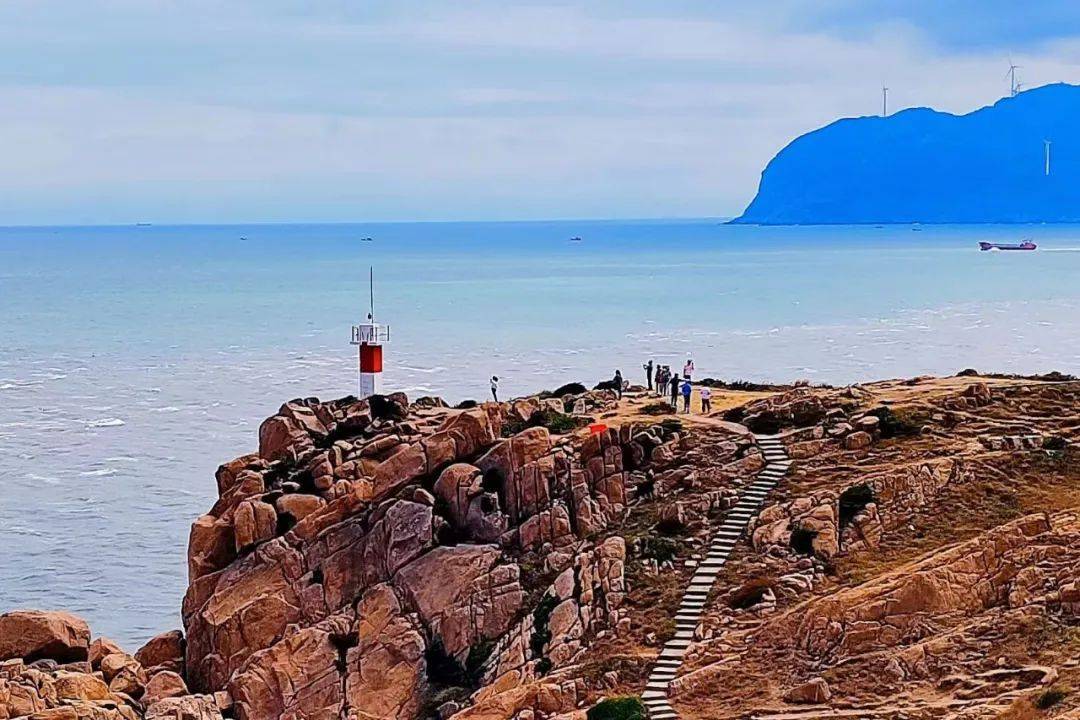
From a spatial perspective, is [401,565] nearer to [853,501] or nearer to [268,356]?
[853,501]

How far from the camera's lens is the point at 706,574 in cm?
3544

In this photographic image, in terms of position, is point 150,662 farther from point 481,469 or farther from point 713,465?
point 713,465

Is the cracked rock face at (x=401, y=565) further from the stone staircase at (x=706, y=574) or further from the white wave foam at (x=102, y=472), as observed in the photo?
the white wave foam at (x=102, y=472)

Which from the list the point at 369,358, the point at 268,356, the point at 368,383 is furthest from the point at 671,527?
the point at 268,356

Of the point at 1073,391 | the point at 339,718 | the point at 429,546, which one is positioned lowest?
the point at 339,718

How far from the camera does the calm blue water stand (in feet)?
200

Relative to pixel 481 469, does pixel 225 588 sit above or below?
below

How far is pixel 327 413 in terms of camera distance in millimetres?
47625

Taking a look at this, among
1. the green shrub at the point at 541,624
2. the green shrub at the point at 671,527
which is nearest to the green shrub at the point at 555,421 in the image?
the green shrub at the point at 671,527

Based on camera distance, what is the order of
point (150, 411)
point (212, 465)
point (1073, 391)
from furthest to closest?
point (150, 411) < point (212, 465) < point (1073, 391)

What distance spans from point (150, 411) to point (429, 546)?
53.3m

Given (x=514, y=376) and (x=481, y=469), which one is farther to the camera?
(x=514, y=376)

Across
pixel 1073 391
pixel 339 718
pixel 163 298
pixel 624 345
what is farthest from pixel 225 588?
pixel 163 298

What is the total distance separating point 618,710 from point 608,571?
7.54 metres
